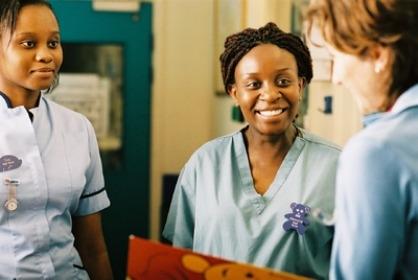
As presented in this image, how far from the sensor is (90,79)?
3.05 meters

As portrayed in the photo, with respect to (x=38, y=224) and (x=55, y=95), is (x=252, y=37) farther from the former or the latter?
(x=55, y=95)

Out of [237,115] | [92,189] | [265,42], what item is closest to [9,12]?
[92,189]

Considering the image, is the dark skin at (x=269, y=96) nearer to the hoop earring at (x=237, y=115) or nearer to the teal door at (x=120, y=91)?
the hoop earring at (x=237, y=115)

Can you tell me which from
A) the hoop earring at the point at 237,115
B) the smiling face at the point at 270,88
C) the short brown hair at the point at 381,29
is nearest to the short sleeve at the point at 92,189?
the smiling face at the point at 270,88

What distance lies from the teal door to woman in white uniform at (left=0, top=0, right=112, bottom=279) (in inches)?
70.1

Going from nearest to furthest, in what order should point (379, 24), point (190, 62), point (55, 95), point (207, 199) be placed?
point (379, 24)
point (207, 199)
point (55, 95)
point (190, 62)

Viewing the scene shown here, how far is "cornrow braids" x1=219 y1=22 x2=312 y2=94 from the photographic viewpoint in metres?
1.21

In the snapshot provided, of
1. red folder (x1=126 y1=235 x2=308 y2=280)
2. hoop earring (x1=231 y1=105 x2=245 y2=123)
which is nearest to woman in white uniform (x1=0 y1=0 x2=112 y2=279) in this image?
red folder (x1=126 y1=235 x2=308 y2=280)

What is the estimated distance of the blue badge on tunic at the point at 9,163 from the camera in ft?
3.90

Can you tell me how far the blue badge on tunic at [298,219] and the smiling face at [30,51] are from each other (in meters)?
0.65

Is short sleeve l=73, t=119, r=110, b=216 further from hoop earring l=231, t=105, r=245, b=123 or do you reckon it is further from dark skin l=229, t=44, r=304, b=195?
hoop earring l=231, t=105, r=245, b=123

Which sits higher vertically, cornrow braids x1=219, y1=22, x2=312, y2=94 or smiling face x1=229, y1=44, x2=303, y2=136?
cornrow braids x1=219, y1=22, x2=312, y2=94

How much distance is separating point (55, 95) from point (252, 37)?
80.6 inches

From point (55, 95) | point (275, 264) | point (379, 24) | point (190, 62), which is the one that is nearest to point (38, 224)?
point (275, 264)
